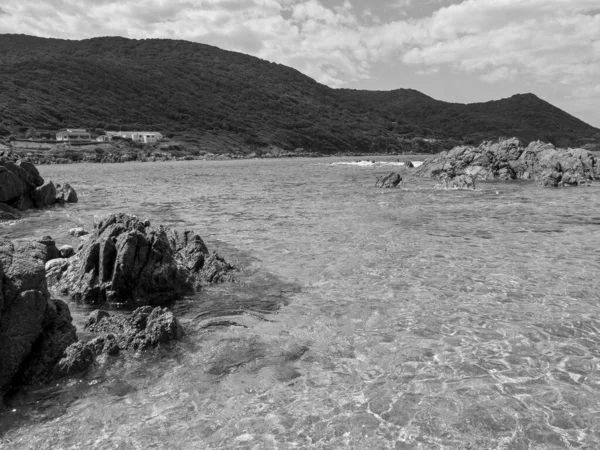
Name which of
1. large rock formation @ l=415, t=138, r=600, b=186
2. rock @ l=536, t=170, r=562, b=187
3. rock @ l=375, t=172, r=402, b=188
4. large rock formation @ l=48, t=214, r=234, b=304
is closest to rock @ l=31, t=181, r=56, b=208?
large rock formation @ l=48, t=214, r=234, b=304

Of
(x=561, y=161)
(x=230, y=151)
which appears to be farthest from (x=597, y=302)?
(x=230, y=151)

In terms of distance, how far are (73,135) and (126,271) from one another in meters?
157

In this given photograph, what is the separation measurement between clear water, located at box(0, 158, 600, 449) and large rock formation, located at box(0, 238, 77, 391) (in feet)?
1.90

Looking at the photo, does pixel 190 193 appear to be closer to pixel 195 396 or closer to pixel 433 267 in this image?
pixel 433 267

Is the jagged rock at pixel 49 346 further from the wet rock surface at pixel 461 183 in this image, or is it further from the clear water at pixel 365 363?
the wet rock surface at pixel 461 183

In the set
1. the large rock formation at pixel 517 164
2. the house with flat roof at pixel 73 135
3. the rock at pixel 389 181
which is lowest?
the rock at pixel 389 181

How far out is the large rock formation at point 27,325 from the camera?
310 inches

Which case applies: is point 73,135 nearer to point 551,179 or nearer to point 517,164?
point 517,164

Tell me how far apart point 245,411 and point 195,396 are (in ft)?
3.39

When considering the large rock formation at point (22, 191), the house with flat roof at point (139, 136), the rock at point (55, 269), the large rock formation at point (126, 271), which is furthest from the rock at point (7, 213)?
the house with flat roof at point (139, 136)

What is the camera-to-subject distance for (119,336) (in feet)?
31.1

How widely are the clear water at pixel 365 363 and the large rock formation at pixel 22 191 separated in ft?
71.1

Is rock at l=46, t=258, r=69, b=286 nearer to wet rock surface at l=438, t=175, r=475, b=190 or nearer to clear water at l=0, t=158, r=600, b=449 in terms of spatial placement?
clear water at l=0, t=158, r=600, b=449

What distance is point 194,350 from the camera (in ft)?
30.8
